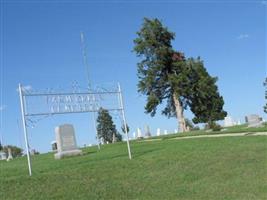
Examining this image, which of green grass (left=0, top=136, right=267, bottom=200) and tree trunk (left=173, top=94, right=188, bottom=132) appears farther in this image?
tree trunk (left=173, top=94, right=188, bottom=132)

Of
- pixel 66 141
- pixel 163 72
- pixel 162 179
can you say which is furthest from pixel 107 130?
pixel 162 179

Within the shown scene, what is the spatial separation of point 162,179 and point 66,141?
10.9 metres

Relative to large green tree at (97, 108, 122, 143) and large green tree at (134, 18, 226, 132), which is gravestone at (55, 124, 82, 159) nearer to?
large green tree at (134, 18, 226, 132)

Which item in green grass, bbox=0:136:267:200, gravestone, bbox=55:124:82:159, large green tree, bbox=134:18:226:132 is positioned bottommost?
green grass, bbox=0:136:267:200

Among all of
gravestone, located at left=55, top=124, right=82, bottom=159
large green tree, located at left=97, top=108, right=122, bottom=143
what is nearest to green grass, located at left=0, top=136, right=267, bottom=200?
gravestone, located at left=55, top=124, right=82, bottom=159

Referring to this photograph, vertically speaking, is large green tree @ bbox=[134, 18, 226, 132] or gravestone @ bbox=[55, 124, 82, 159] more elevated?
large green tree @ bbox=[134, 18, 226, 132]

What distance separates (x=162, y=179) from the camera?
478 inches

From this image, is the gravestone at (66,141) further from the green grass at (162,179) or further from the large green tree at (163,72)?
the large green tree at (163,72)

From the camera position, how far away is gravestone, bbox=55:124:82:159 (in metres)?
21.6

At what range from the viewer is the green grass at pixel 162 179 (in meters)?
10.5

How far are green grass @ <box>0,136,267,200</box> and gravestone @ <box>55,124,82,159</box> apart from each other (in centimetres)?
616

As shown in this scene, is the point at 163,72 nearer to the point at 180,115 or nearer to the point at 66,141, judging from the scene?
the point at 180,115

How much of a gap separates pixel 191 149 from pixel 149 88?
2736 cm

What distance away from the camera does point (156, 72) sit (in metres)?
44.4
